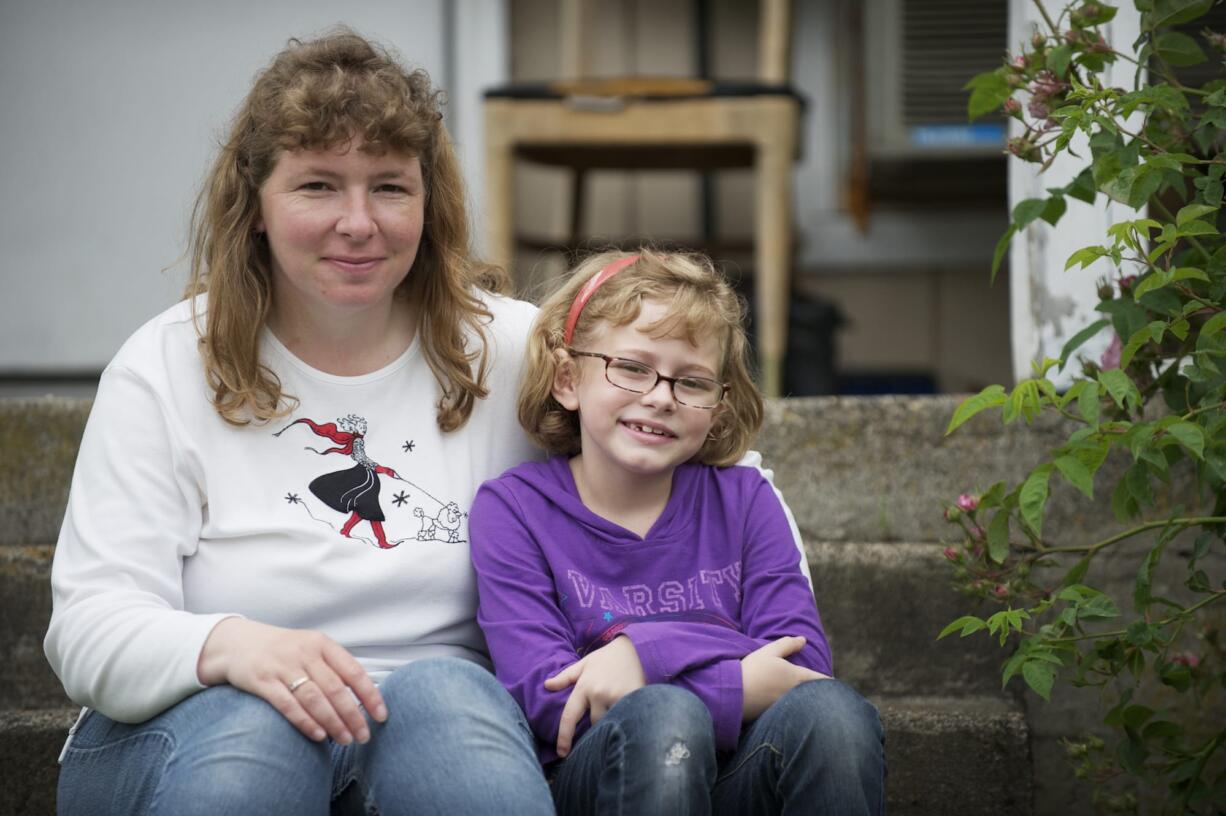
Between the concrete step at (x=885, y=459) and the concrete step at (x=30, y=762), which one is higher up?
the concrete step at (x=885, y=459)

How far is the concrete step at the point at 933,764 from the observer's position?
6.28 feet

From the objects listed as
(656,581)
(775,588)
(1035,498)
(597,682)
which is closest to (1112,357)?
(1035,498)

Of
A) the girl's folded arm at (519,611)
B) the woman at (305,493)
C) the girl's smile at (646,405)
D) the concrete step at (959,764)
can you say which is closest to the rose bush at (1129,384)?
the concrete step at (959,764)

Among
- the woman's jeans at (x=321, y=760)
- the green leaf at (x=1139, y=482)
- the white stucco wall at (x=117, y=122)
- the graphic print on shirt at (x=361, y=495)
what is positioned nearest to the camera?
the woman's jeans at (x=321, y=760)

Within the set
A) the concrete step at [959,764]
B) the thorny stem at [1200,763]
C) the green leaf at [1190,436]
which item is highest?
the green leaf at [1190,436]

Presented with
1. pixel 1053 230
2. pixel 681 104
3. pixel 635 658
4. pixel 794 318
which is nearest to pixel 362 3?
pixel 681 104

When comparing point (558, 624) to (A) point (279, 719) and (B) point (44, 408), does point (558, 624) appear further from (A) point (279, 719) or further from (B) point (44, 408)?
(B) point (44, 408)

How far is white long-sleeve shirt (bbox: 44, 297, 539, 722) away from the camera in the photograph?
4.66 feet

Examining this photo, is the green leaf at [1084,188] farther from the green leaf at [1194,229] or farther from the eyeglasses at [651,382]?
the eyeglasses at [651,382]

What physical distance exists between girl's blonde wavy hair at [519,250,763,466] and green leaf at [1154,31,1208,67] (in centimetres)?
58

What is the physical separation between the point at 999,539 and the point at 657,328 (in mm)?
483

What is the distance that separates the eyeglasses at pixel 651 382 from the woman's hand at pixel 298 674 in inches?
18.8

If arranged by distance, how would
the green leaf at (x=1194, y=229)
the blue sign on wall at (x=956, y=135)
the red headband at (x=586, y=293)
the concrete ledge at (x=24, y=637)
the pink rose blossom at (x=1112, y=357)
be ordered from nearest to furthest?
the green leaf at (x=1194, y=229), the red headband at (x=586, y=293), the pink rose blossom at (x=1112, y=357), the concrete ledge at (x=24, y=637), the blue sign on wall at (x=956, y=135)

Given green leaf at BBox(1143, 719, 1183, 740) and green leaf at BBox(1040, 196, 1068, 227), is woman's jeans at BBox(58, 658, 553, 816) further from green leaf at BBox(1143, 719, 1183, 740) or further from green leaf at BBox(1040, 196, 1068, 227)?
green leaf at BBox(1040, 196, 1068, 227)
